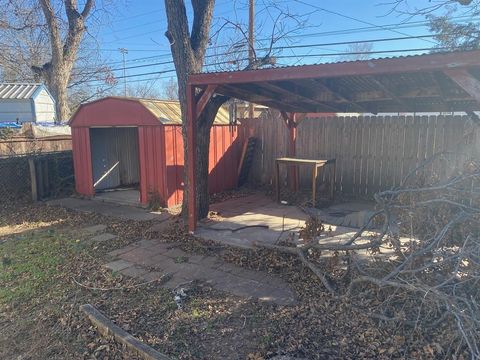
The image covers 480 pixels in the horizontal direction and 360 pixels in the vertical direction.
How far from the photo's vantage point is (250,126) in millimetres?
10023

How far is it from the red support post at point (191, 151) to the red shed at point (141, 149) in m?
2.07

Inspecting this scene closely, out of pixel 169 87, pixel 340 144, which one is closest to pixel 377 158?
pixel 340 144

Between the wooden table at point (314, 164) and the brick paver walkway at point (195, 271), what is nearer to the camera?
the brick paver walkway at point (195, 271)

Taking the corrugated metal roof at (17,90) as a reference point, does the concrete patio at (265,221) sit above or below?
below

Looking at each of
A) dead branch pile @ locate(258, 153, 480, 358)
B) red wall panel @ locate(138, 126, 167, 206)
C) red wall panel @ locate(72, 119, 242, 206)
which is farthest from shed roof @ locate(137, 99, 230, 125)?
dead branch pile @ locate(258, 153, 480, 358)

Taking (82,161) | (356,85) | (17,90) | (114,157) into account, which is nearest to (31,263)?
(82,161)

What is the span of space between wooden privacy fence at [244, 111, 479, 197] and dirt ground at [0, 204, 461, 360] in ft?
15.4

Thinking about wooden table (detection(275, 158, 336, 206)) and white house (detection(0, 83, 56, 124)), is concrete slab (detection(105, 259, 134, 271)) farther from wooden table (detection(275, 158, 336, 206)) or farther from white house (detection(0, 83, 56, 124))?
white house (detection(0, 83, 56, 124))

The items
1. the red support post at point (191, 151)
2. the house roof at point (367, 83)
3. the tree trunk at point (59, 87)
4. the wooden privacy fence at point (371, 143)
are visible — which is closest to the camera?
the house roof at point (367, 83)

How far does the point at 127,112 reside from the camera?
7871 mm

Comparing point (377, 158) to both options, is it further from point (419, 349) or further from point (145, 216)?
point (419, 349)

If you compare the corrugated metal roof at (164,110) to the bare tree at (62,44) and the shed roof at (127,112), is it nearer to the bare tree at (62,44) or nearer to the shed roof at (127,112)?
the shed roof at (127,112)

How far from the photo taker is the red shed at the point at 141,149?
298 inches

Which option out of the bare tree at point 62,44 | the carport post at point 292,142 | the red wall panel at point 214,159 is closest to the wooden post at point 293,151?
the carport post at point 292,142
